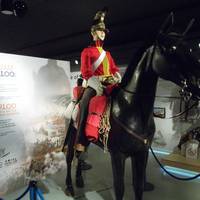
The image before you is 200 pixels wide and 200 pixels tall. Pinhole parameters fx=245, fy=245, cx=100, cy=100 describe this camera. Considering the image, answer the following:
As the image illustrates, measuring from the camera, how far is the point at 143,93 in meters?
2.13

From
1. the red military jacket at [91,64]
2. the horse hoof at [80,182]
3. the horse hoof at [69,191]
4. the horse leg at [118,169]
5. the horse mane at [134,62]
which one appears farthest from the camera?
the horse hoof at [80,182]

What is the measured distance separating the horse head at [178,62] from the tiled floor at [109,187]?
5.16 feet

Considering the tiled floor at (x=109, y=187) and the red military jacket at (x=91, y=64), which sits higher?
the red military jacket at (x=91, y=64)

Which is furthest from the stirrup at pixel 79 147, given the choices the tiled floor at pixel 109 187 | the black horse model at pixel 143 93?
the tiled floor at pixel 109 187

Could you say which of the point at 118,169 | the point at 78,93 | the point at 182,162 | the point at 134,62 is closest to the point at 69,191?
the point at 118,169

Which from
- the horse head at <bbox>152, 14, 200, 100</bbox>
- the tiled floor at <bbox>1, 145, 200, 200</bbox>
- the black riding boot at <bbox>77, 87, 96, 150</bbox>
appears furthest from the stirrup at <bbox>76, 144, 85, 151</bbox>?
the horse head at <bbox>152, 14, 200, 100</bbox>

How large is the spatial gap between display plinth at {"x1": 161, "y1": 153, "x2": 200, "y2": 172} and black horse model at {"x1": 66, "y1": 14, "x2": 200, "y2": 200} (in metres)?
1.23

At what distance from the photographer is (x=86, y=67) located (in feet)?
8.83

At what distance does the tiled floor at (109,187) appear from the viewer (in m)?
2.94

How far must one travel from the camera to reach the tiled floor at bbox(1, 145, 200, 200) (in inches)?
116

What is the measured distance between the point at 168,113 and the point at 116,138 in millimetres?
2394

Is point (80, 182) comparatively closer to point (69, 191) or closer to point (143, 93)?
point (69, 191)

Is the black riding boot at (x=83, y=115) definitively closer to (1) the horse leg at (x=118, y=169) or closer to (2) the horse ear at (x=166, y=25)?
(1) the horse leg at (x=118, y=169)

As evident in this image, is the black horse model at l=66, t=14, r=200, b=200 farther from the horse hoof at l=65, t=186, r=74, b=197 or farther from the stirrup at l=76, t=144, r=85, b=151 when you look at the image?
the horse hoof at l=65, t=186, r=74, b=197
